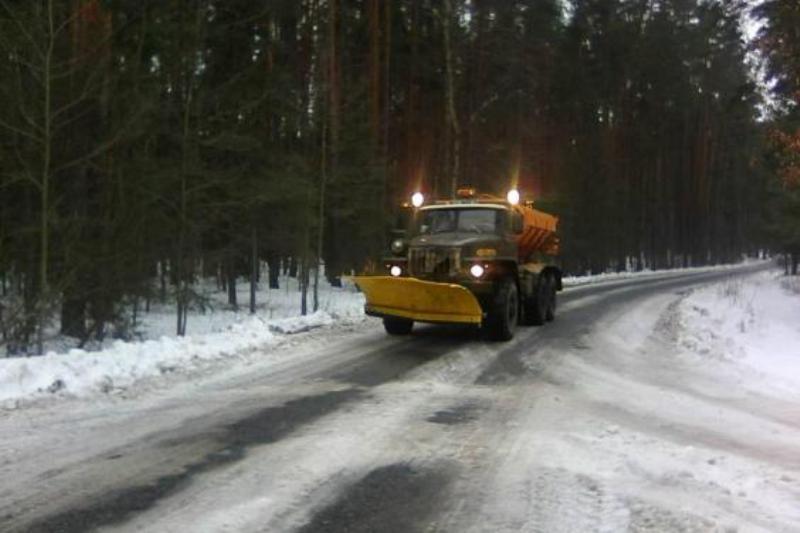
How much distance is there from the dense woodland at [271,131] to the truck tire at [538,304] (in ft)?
Result: 17.3

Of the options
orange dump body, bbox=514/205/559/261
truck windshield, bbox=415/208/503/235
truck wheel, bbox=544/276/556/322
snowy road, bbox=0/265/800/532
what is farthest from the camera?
truck wheel, bbox=544/276/556/322

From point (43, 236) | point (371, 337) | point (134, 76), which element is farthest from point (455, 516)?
point (134, 76)

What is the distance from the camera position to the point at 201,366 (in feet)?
33.1

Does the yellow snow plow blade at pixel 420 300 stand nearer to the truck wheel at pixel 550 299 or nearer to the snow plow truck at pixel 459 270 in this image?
the snow plow truck at pixel 459 270

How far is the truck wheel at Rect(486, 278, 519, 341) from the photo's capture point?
516 inches

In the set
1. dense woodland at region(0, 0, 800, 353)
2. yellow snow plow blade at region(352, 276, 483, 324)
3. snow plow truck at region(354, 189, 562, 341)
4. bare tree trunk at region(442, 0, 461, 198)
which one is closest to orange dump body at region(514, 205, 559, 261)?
snow plow truck at region(354, 189, 562, 341)

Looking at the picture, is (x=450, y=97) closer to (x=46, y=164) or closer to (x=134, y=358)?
(x=46, y=164)

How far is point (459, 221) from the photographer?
47.0ft

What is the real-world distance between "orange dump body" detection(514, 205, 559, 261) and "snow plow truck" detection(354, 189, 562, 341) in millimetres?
48

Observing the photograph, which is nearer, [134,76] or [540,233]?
[134,76]

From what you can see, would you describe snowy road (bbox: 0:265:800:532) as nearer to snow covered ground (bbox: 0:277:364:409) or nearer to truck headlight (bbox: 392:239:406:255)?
snow covered ground (bbox: 0:277:364:409)

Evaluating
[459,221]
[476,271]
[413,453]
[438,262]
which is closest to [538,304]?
[459,221]

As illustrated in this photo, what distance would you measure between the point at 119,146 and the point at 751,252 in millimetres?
113430

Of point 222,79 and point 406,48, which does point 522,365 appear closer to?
point 222,79
